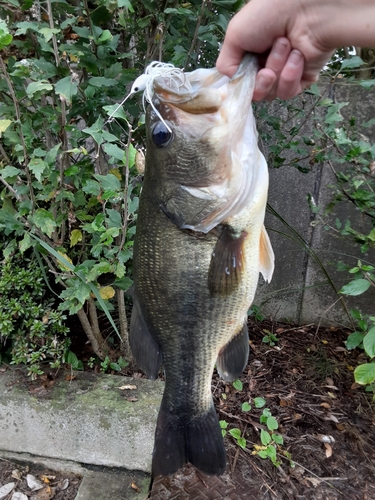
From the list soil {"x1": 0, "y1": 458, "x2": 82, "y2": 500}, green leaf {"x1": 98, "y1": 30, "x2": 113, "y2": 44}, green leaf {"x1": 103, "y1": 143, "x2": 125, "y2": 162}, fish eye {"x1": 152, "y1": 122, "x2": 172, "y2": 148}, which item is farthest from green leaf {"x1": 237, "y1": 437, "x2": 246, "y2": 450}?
green leaf {"x1": 98, "y1": 30, "x2": 113, "y2": 44}

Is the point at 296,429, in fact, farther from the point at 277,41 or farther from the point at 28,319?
the point at 277,41

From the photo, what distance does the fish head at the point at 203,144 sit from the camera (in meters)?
1.21

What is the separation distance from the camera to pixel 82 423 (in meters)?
2.40

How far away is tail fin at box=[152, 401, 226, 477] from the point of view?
5.12 ft

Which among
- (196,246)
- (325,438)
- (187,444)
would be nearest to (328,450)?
(325,438)

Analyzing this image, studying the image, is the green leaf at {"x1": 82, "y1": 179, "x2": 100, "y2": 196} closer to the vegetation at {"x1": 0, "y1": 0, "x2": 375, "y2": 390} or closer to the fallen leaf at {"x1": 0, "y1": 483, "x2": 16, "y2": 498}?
the vegetation at {"x1": 0, "y1": 0, "x2": 375, "y2": 390}

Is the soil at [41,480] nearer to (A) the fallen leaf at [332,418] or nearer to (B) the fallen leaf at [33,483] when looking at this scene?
(B) the fallen leaf at [33,483]

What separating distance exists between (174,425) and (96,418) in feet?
3.28

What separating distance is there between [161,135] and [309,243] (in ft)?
8.35

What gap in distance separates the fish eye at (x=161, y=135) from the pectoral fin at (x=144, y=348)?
0.61m

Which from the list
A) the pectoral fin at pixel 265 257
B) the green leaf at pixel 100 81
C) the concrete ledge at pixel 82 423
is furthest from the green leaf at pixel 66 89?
the concrete ledge at pixel 82 423

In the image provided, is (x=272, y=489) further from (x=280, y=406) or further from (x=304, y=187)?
(x=304, y=187)

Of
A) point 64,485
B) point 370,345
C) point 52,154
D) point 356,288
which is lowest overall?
point 64,485

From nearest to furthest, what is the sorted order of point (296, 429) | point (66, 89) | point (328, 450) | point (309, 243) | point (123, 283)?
point (66, 89) → point (123, 283) → point (328, 450) → point (296, 429) → point (309, 243)
